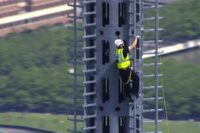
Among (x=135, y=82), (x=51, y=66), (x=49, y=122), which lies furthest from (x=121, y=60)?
(x=51, y=66)

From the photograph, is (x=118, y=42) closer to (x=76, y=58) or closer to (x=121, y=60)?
(x=121, y=60)

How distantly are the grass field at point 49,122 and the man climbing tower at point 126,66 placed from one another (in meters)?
21.5

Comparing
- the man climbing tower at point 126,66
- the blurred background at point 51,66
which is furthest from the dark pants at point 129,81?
the blurred background at point 51,66

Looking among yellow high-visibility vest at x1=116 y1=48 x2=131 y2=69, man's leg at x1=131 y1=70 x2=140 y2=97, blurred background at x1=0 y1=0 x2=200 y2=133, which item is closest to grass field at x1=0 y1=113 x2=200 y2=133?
blurred background at x1=0 y1=0 x2=200 y2=133

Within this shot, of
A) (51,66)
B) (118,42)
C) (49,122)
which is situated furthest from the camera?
(51,66)

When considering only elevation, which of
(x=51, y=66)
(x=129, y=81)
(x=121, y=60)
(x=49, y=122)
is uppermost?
(x=51, y=66)

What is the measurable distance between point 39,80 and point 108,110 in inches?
1315

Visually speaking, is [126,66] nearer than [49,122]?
Yes

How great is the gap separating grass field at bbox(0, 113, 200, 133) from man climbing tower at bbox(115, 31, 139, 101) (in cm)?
2155

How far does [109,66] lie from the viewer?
522 cm

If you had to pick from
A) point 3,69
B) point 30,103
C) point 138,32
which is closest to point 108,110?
point 138,32

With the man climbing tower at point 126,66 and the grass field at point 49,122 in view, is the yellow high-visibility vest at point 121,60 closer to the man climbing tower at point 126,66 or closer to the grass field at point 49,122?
the man climbing tower at point 126,66

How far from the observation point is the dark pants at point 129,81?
17.0ft

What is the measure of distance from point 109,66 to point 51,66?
3569 centimetres
